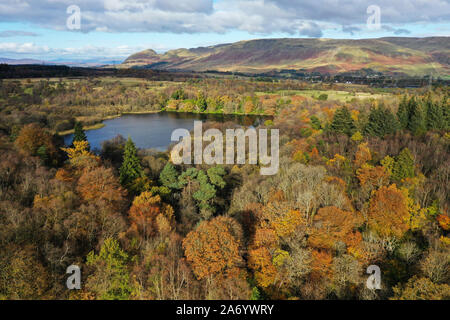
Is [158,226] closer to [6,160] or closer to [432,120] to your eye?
[6,160]

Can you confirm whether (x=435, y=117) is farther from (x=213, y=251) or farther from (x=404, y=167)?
(x=213, y=251)

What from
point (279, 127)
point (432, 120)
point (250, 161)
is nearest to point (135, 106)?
point (279, 127)

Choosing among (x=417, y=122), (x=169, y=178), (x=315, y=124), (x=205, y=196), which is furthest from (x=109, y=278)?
(x=315, y=124)

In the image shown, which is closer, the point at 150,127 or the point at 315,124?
the point at 315,124

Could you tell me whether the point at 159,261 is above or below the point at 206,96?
below

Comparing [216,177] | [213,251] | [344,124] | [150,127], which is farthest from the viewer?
[150,127]

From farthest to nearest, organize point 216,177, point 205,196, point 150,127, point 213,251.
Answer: point 150,127 < point 216,177 < point 205,196 < point 213,251
